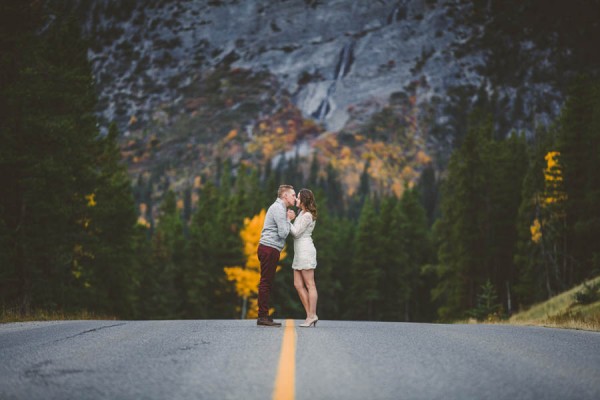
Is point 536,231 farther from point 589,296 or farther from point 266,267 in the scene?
point 266,267

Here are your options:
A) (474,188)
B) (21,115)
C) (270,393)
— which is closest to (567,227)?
(474,188)

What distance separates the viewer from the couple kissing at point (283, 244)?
9.46 meters

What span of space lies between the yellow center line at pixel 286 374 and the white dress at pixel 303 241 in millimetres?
2944

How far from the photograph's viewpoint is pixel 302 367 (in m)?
5.04

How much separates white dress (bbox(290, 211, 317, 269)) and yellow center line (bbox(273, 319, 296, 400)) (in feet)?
9.66

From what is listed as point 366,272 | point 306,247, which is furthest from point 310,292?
point 366,272

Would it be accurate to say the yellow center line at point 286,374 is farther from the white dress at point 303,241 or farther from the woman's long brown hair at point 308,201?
the woman's long brown hair at point 308,201

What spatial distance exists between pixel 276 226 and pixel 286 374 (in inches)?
199

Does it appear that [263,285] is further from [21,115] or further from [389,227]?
[389,227]

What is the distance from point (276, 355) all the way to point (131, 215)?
2569cm

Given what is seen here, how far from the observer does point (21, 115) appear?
18.2 metres

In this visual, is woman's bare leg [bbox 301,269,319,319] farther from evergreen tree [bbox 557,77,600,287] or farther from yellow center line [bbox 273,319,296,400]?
evergreen tree [bbox 557,77,600,287]

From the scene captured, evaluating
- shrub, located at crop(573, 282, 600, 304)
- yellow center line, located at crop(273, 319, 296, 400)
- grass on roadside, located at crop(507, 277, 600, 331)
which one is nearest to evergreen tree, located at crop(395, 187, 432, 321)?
grass on roadside, located at crop(507, 277, 600, 331)

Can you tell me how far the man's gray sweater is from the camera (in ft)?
31.0
